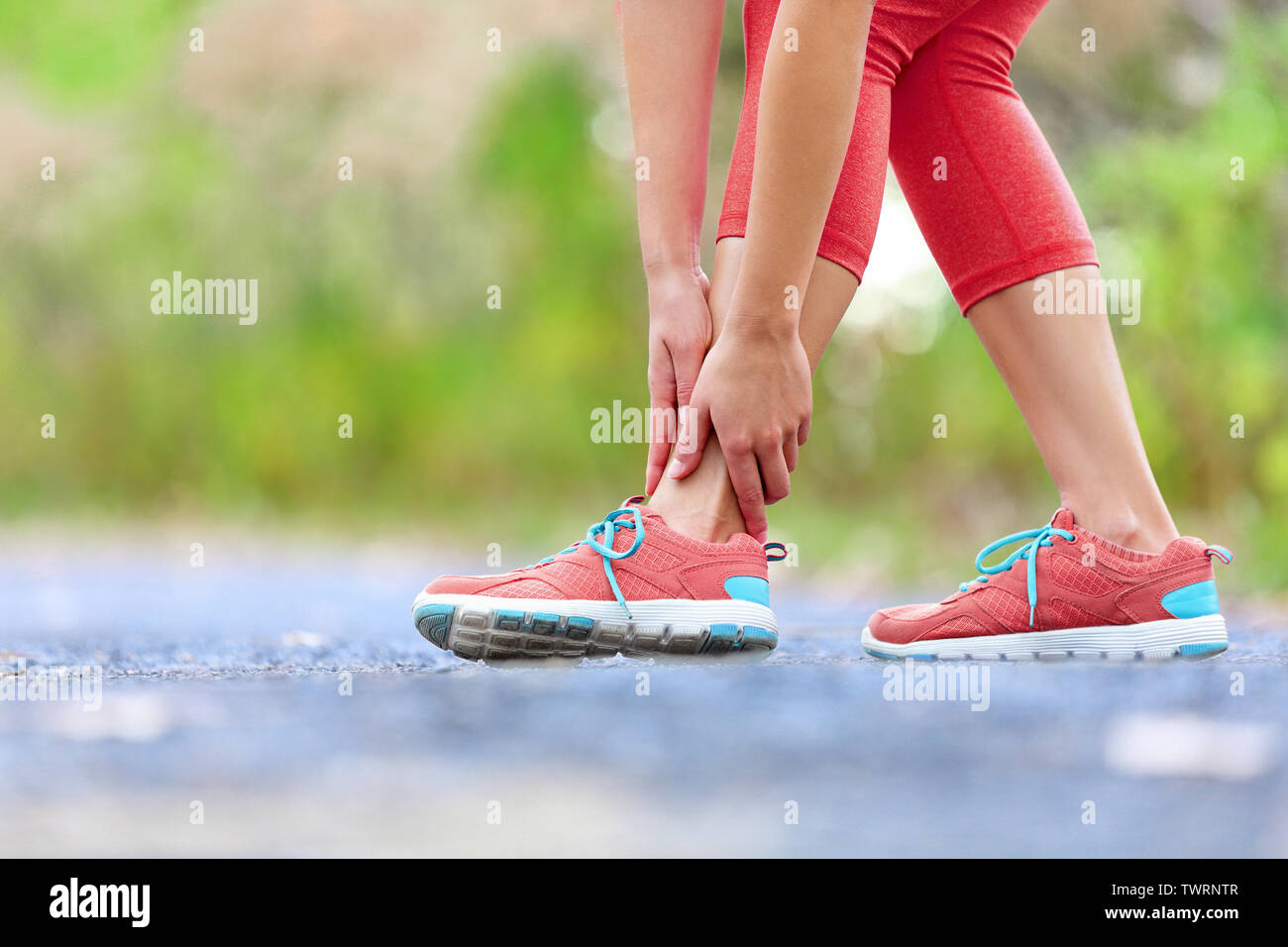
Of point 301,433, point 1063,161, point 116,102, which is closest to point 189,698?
point 1063,161

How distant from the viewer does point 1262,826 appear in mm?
650

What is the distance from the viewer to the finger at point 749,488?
102 centimetres

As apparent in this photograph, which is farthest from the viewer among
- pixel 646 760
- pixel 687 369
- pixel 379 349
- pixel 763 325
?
pixel 379 349

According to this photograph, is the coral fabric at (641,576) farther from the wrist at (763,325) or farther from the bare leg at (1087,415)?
the bare leg at (1087,415)

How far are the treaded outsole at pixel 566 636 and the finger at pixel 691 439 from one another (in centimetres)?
14

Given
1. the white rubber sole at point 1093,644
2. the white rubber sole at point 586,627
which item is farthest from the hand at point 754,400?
the white rubber sole at point 1093,644

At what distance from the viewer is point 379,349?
545cm

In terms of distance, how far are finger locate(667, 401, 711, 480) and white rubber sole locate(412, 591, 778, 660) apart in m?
0.12

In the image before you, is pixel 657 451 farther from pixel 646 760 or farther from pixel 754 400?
pixel 646 760

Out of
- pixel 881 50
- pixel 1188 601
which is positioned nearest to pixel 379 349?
pixel 881 50

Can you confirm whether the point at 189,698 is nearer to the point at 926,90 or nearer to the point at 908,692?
the point at 908,692

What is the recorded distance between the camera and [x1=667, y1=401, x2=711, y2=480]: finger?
103 centimetres

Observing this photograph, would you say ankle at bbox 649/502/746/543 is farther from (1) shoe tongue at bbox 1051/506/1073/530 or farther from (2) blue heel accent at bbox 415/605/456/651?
(1) shoe tongue at bbox 1051/506/1073/530

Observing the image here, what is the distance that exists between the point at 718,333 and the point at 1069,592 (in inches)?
16.6
